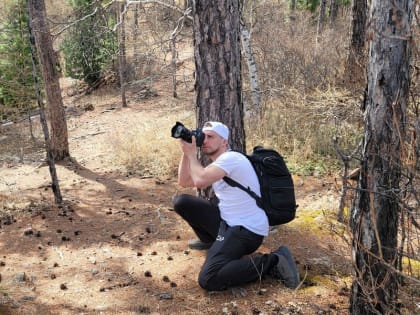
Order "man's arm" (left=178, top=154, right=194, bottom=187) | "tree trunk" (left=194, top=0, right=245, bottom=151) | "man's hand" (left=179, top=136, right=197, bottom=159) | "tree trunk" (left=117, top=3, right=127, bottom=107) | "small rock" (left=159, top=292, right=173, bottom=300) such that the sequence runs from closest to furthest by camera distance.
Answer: "small rock" (left=159, top=292, right=173, bottom=300) < "man's hand" (left=179, top=136, right=197, bottom=159) < "man's arm" (left=178, top=154, right=194, bottom=187) < "tree trunk" (left=194, top=0, right=245, bottom=151) < "tree trunk" (left=117, top=3, right=127, bottom=107)

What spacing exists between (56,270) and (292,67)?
7539 millimetres

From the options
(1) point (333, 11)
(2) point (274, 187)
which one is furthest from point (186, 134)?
(1) point (333, 11)

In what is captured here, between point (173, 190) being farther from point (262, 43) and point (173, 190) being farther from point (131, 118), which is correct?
point (131, 118)

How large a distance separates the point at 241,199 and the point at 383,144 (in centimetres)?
133

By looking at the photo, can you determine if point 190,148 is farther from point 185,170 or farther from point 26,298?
point 26,298

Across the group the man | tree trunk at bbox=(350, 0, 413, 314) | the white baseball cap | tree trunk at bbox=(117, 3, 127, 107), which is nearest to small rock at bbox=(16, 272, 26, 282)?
the man

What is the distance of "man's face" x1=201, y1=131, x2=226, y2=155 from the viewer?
368cm

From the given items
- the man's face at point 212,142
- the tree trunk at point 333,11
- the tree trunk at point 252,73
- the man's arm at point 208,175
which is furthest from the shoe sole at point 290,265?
the tree trunk at point 333,11

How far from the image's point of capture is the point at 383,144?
263cm

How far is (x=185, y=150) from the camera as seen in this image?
3691mm

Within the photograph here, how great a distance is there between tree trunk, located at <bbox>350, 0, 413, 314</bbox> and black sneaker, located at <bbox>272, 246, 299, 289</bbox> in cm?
77

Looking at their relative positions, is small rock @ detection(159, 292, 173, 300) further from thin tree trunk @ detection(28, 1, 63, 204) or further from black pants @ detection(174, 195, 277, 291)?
thin tree trunk @ detection(28, 1, 63, 204)

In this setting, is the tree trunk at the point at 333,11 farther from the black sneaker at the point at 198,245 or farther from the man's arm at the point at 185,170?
the man's arm at the point at 185,170

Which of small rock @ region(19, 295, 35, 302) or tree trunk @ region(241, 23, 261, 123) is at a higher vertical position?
tree trunk @ region(241, 23, 261, 123)
